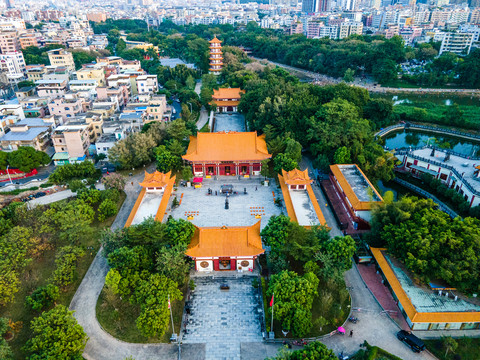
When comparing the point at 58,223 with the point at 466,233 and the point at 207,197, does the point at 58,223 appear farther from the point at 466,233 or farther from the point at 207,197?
the point at 466,233

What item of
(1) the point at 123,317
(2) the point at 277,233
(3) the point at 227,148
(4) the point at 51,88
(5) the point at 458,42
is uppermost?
(5) the point at 458,42

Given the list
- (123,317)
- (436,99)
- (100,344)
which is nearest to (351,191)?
(123,317)

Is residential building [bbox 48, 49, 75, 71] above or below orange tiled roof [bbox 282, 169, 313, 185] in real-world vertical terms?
above

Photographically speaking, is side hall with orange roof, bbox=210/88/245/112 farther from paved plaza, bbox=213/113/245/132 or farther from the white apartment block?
the white apartment block

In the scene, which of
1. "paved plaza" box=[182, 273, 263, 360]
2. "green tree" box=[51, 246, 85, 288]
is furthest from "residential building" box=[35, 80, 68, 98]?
"paved plaza" box=[182, 273, 263, 360]

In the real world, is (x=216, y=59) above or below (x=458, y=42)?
below

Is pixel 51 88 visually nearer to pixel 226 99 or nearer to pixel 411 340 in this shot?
pixel 226 99

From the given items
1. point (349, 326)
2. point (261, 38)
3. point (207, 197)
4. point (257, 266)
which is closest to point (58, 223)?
point (207, 197)

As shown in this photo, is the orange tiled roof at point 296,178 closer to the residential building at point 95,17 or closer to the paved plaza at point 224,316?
the paved plaza at point 224,316
